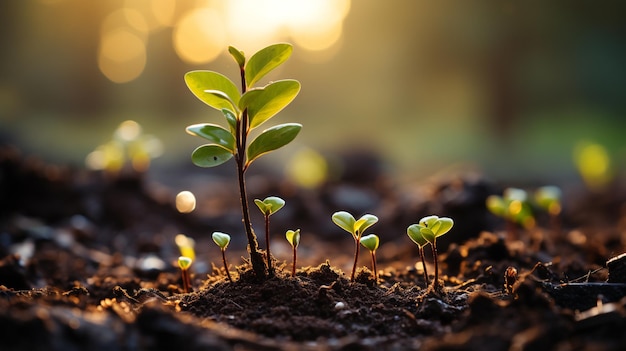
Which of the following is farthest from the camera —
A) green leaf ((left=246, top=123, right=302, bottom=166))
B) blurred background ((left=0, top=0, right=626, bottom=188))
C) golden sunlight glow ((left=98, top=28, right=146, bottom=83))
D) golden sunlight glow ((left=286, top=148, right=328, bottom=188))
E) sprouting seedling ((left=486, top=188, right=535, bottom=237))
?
golden sunlight glow ((left=98, top=28, right=146, bottom=83))

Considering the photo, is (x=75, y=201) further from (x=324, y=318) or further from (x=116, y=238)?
(x=324, y=318)

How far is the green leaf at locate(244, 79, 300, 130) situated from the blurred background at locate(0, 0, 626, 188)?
4.27 metres

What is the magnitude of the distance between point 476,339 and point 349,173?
598cm

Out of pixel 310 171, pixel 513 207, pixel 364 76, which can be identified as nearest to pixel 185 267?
pixel 513 207

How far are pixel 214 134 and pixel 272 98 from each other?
24 centimetres

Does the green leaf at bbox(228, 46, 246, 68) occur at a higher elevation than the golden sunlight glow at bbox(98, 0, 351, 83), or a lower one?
lower

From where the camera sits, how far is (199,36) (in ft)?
60.3

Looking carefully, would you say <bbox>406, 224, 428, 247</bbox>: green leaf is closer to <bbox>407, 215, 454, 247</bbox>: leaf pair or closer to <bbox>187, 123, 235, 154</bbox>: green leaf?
<bbox>407, 215, 454, 247</bbox>: leaf pair

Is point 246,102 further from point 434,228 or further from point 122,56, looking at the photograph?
point 122,56

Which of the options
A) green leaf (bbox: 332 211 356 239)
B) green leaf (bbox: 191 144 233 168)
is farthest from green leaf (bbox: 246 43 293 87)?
green leaf (bbox: 332 211 356 239)

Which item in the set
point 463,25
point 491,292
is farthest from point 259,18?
point 491,292

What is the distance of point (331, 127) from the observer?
18.2 meters

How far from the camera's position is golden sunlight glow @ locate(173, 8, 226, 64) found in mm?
17362

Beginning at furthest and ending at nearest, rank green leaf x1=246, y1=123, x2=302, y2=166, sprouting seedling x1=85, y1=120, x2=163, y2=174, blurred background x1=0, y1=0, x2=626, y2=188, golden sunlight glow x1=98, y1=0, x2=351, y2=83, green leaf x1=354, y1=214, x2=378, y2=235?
golden sunlight glow x1=98, y1=0, x2=351, y2=83, blurred background x1=0, y1=0, x2=626, y2=188, sprouting seedling x1=85, y1=120, x2=163, y2=174, green leaf x1=354, y1=214, x2=378, y2=235, green leaf x1=246, y1=123, x2=302, y2=166
